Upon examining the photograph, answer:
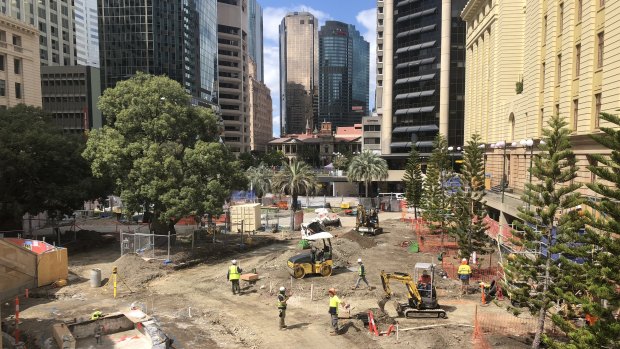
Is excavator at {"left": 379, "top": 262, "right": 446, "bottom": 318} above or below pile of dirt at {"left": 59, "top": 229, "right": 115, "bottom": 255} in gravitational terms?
above

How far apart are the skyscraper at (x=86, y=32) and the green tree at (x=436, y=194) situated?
117 m

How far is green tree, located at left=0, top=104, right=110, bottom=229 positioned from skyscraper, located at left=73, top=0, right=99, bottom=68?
108157mm

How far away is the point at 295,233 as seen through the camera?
4375 cm

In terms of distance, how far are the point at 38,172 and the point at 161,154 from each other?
11058 mm

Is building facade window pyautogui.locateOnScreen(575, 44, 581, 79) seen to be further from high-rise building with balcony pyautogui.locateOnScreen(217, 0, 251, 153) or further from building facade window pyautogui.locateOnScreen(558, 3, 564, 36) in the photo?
high-rise building with balcony pyautogui.locateOnScreen(217, 0, 251, 153)

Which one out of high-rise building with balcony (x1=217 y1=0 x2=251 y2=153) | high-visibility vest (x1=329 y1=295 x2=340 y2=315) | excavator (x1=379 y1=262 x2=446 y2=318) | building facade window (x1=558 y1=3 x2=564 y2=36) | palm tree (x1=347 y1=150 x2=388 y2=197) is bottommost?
excavator (x1=379 y1=262 x2=446 y2=318)

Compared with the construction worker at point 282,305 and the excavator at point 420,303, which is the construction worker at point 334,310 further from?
the excavator at point 420,303

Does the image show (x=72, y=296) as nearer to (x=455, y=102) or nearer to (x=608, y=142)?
(x=608, y=142)

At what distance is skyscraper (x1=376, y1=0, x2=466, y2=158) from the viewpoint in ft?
270

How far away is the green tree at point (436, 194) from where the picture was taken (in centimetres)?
3902

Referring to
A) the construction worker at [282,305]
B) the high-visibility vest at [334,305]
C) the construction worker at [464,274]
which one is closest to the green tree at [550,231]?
the construction worker at [464,274]

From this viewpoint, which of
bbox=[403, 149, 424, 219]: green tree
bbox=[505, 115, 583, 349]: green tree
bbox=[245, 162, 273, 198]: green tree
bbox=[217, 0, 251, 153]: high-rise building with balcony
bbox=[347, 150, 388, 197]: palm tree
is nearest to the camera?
bbox=[505, 115, 583, 349]: green tree

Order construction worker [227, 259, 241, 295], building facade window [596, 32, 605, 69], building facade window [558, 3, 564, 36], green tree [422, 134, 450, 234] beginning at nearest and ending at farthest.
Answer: construction worker [227, 259, 241, 295]
building facade window [596, 32, 605, 69]
building facade window [558, 3, 564, 36]
green tree [422, 134, 450, 234]

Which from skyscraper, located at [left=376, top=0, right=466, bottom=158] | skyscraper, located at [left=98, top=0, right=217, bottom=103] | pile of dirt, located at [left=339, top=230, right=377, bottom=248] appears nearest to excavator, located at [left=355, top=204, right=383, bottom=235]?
pile of dirt, located at [left=339, top=230, right=377, bottom=248]
